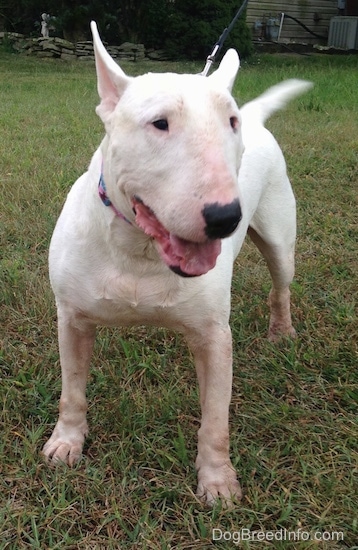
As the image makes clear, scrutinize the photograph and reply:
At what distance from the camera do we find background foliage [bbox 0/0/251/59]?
16.4 m

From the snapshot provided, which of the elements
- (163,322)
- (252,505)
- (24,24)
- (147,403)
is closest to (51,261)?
(163,322)

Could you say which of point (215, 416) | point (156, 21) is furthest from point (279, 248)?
point (156, 21)

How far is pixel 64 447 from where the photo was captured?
242cm

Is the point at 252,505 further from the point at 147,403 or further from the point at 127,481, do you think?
the point at 147,403

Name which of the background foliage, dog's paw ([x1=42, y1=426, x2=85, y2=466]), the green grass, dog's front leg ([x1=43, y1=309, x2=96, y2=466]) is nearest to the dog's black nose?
dog's front leg ([x1=43, y1=309, x2=96, y2=466])

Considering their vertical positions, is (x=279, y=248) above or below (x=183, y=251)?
below

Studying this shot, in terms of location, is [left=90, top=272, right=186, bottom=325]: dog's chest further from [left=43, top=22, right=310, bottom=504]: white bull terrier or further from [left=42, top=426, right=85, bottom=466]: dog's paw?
[left=42, top=426, right=85, bottom=466]: dog's paw

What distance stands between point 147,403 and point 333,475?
813 mm

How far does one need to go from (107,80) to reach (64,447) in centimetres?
136

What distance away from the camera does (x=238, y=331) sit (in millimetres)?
3311

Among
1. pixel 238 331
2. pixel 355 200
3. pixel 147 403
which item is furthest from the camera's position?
pixel 355 200

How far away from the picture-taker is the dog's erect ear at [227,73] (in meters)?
1.92

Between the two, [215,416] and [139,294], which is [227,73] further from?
[215,416]

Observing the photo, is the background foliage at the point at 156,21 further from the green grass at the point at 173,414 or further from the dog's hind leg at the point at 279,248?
the dog's hind leg at the point at 279,248
